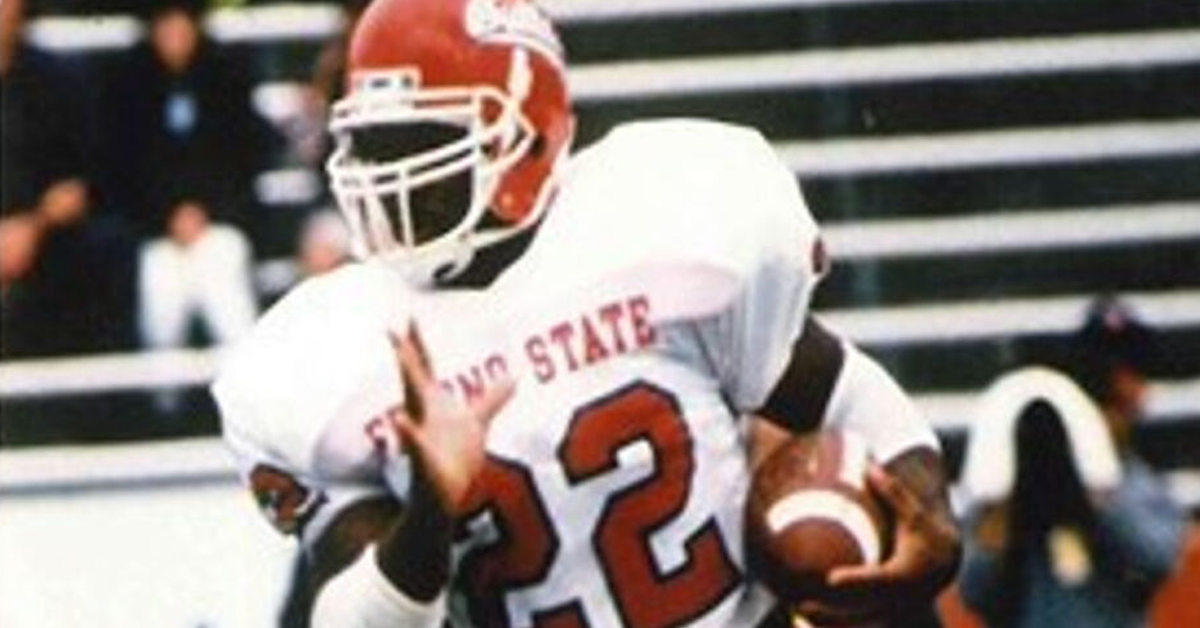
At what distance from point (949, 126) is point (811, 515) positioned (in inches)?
80.8

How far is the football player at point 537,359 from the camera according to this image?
94.8 inches

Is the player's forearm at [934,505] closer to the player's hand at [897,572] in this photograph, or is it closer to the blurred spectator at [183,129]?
the player's hand at [897,572]

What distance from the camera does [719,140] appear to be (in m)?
2.48

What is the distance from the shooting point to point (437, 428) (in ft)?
7.43

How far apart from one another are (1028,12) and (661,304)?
83.6 inches

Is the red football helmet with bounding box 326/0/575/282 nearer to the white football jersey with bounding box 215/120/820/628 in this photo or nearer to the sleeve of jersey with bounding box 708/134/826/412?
the white football jersey with bounding box 215/120/820/628

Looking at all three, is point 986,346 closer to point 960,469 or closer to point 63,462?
point 960,469

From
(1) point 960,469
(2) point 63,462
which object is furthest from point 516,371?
(2) point 63,462

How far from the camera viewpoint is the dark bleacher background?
427 centimetres

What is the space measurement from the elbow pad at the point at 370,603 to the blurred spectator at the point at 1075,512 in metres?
1.19

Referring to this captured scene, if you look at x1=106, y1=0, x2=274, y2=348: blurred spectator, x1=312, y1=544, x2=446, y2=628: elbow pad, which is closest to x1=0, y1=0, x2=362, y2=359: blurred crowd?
x1=106, y1=0, x2=274, y2=348: blurred spectator

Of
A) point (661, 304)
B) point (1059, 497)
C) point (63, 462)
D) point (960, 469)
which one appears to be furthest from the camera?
point (63, 462)

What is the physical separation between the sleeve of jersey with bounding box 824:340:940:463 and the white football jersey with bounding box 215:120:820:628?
6 centimetres

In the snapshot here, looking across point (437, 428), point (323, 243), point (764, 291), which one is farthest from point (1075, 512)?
point (437, 428)
